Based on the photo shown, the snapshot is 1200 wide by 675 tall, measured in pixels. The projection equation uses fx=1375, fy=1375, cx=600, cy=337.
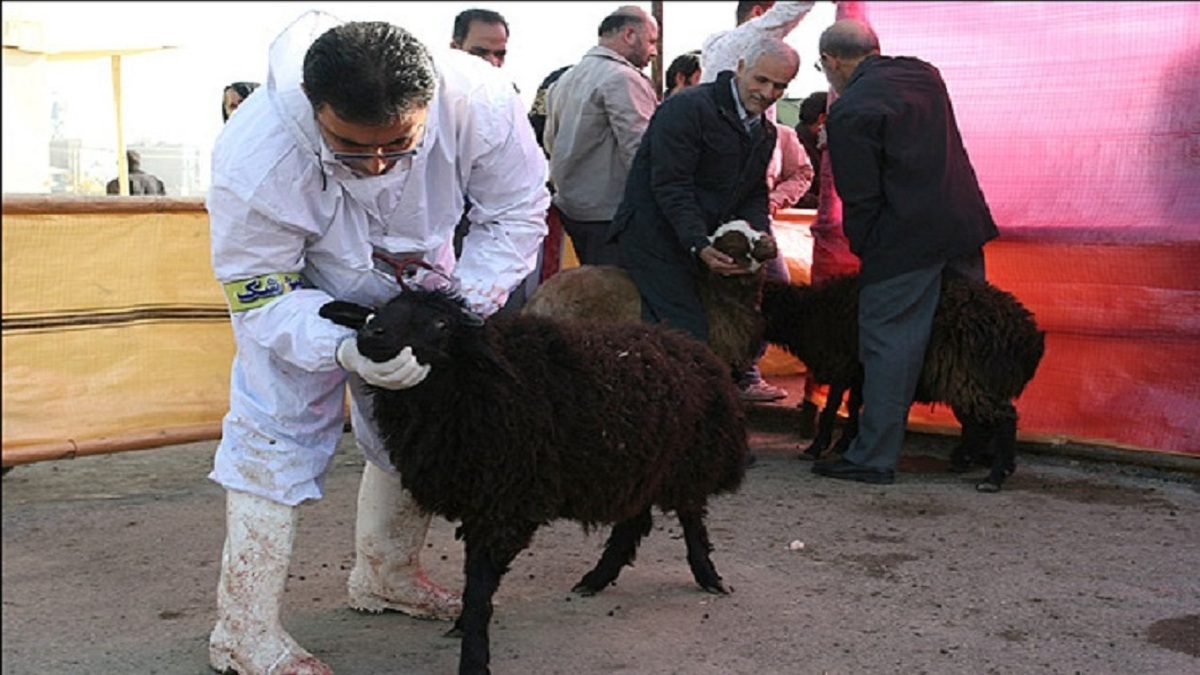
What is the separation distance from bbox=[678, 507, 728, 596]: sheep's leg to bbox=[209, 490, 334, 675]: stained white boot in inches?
57.2

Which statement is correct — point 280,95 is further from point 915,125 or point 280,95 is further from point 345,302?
point 915,125

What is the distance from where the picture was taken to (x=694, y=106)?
6.66m

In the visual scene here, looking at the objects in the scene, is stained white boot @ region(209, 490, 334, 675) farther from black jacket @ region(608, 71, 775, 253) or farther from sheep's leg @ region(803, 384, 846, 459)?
sheep's leg @ region(803, 384, 846, 459)

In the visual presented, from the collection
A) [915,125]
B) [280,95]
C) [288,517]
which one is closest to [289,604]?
[288,517]

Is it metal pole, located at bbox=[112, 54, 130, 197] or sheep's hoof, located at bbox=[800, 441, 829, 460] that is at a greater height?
metal pole, located at bbox=[112, 54, 130, 197]

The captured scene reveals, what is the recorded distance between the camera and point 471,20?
24.9 feet

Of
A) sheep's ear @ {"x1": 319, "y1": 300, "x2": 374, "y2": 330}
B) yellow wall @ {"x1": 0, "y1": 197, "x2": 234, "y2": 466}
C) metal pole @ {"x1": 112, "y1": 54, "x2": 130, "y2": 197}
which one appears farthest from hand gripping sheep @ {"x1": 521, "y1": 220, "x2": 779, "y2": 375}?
metal pole @ {"x1": 112, "y1": 54, "x2": 130, "y2": 197}

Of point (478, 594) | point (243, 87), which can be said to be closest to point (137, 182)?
point (243, 87)

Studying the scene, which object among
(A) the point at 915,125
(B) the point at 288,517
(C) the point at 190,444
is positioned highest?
(A) the point at 915,125

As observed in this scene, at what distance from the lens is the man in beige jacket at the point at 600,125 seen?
7.29 metres

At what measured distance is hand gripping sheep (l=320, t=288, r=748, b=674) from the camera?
3.72m

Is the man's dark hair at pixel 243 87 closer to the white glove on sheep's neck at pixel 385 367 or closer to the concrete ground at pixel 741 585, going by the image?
the concrete ground at pixel 741 585

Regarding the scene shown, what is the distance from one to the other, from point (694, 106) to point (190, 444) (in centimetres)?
322

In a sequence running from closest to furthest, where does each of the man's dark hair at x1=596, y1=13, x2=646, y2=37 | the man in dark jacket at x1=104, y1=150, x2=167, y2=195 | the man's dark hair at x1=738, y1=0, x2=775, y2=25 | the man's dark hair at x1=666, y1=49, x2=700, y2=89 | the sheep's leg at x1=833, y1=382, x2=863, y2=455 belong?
the sheep's leg at x1=833, y1=382, x2=863, y2=455 < the man's dark hair at x1=596, y1=13, x2=646, y2=37 < the man's dark hair at x1=738, y1=0, x2=775, y2=25 < the man's dark hair at x1=666, y1=49, x2=700, y2=89 < the man in dark jacket at x1=104, y1=150, x2=167, y2=195
